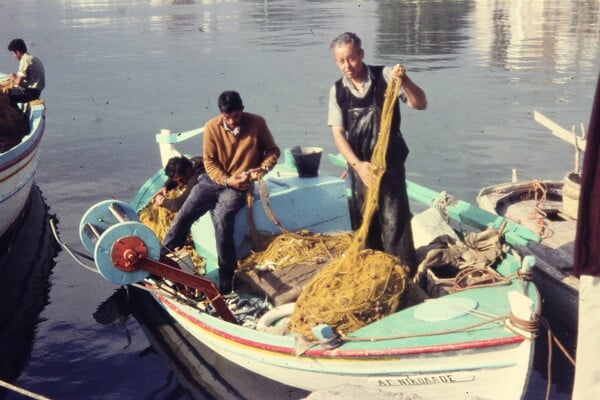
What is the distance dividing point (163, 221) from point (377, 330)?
4.35 meters

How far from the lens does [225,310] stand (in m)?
6.65

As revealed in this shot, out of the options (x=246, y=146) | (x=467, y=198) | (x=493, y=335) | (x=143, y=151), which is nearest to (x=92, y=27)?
(x=143, y=151)

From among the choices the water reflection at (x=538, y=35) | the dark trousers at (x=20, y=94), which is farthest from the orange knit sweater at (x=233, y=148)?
the water reflection at (x=538, y=35)

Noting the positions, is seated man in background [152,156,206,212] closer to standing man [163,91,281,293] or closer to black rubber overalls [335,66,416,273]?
standing man [163,91,281,293]

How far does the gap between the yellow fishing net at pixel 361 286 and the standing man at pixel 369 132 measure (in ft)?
0.67

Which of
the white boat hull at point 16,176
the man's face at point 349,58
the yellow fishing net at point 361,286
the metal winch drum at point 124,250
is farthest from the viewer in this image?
the white boat hull at point 16,176

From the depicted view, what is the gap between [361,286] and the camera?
5.91m

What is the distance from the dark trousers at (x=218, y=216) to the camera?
24.2 feet

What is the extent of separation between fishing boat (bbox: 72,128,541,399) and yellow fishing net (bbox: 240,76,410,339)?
0.16m

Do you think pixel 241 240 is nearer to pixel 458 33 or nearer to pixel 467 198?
pixel 467 198

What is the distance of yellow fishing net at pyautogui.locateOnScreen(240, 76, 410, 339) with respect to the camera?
5801 millimetres

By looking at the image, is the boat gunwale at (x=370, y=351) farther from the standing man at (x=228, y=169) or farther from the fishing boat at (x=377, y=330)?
the standing man at (x=228, y=169)

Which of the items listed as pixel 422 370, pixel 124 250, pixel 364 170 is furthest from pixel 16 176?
pixel 422 370

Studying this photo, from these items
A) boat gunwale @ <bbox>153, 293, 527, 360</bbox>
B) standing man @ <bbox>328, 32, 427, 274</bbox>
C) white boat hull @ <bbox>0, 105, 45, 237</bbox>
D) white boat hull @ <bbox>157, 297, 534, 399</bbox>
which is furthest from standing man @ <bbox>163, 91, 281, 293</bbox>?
white boat hull @ <bbox>0, 105, 45, 237</bbox>
